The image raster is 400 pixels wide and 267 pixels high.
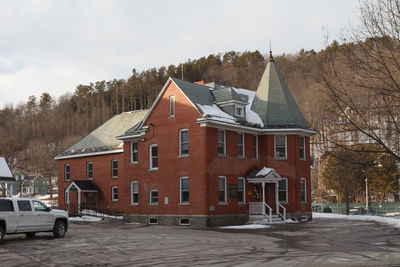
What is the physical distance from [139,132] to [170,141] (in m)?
3.74

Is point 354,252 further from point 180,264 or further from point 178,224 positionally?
point 178,224

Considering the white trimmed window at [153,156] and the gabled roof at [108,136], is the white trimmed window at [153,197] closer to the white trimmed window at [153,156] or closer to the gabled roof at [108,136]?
the white trimmed window at [153,156]

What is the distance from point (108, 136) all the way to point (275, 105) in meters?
17.8

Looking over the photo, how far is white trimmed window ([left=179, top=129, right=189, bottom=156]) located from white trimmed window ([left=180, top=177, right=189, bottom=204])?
73.9 inches

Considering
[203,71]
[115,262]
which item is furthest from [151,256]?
[203,71]

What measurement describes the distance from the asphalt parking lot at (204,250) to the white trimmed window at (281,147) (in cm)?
1344

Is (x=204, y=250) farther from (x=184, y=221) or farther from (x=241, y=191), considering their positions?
(x=241, y=191)

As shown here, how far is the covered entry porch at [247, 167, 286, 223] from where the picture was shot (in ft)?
116

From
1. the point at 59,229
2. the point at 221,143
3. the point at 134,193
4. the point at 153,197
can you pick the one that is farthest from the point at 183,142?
the point at 59,229

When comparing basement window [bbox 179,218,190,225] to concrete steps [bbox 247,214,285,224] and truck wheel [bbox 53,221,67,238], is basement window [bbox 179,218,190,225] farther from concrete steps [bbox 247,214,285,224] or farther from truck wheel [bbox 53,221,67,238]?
truck wheel [bbox 53,221,67,238]

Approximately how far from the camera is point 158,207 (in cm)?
3641

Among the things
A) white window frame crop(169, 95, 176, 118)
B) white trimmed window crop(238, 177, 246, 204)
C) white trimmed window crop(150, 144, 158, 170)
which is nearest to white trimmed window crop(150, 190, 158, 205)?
white trimmed window crop(150, 144, 158, 170)

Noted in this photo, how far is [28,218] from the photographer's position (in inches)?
864

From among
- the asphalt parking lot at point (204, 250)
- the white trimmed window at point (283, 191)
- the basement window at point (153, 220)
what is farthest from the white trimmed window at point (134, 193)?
the asphalt parking lot at point (204, 250)
